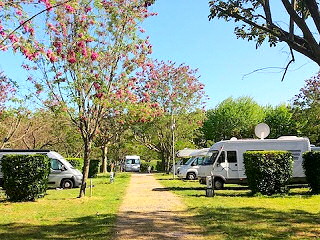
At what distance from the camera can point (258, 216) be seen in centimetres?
1002

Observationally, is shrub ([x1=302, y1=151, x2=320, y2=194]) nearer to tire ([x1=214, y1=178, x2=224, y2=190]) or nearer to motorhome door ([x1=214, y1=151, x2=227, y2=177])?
motorhome door ([x1=214, y1=151, x2=227, y2=177])

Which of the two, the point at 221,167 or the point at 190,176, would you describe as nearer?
A: the point at 221,167

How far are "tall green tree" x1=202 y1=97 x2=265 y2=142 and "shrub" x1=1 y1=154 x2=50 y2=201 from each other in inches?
1570

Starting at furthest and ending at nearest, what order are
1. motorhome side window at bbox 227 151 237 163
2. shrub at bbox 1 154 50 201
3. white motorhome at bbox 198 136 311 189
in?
motorhome side window at bbox 227 151 237 163, white motorhome at bbox 198 136 311 189, shrub at bbox 1 154 50 201

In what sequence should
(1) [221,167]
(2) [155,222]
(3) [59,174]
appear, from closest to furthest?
(2) [155,222], (1) [221,167], (3) [59,174]

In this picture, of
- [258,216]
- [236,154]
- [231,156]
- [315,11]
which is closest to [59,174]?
[231,156]

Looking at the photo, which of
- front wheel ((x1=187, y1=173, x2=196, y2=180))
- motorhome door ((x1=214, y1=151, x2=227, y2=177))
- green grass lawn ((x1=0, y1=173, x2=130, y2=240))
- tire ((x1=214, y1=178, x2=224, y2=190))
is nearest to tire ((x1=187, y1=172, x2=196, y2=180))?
front wheel ((x1=187, y1=173, x2=196, y2=180))

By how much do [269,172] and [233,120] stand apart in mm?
38528

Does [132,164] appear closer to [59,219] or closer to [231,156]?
[231,156]

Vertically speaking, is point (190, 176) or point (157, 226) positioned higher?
point (190, 176)

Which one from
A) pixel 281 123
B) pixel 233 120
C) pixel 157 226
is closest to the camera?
pixel 157 226

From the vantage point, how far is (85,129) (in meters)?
15.3

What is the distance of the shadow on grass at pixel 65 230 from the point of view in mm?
7645

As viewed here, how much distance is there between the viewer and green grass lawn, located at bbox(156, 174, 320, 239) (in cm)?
780
